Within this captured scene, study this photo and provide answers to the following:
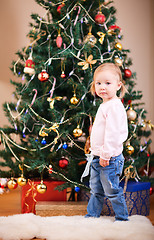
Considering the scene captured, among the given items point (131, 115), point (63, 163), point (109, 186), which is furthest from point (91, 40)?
point (109, 186)

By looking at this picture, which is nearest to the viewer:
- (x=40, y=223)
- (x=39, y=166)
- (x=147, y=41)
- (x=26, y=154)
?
(x=40, y=223)

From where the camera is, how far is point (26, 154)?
182 cm

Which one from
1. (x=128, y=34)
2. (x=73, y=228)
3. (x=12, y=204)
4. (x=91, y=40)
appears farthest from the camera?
(x=128, y=34)

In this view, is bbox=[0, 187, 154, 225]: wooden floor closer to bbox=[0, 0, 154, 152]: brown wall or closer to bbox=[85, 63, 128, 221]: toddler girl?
bbox=[85, 63, 128, 221]: toddler girl

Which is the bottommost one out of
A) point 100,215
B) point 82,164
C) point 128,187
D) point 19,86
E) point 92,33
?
point 100,215

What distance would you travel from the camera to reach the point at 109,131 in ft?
4.66

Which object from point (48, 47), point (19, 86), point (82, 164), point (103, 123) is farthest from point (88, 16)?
point (82, 164)

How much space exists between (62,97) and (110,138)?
505 mm

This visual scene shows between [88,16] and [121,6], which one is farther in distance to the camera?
[121,6]

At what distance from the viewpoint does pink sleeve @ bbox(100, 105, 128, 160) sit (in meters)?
1.42

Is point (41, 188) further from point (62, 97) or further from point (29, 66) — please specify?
point (29, 66)

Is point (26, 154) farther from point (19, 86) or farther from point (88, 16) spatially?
point (88, 16)

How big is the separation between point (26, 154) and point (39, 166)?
0.18m

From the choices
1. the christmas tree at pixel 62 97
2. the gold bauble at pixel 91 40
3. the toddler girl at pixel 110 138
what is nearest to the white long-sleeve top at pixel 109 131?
the toddler girl at pixel 110 138
